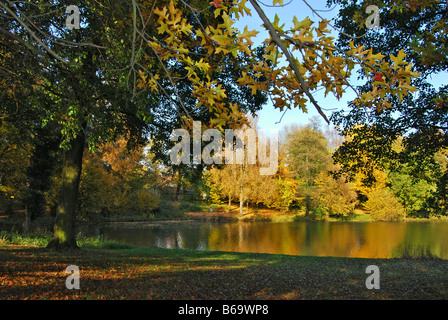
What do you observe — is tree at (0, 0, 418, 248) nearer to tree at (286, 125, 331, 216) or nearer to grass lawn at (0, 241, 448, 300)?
grass lawn at (0, 241, 448, 300)

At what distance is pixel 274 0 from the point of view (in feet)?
7.59

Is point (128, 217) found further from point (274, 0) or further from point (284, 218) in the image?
point (274, 0)

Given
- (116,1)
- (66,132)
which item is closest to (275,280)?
(66,132)

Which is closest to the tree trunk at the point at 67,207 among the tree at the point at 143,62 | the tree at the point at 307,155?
the tree at the point at 143,62

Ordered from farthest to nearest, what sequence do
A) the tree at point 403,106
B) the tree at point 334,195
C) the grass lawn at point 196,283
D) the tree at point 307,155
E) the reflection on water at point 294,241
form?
1. the tree at point 307,155
2. the tree at point 334,195
3. the reflection on water at point 294,241
4. the tree at point 403,106
5. the grass lawn at point 196,283

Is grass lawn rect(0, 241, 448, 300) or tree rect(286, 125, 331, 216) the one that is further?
tree rect(286, 125, 331, 216)

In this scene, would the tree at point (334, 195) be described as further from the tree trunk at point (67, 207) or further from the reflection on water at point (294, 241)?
the tree trunk at point (67, 207)

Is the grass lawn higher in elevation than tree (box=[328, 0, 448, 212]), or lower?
lower

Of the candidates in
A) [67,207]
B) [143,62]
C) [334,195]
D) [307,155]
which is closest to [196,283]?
[143,62]

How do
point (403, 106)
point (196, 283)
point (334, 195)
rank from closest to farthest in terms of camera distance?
point (196, 283), point (403, 106), point (334, 195)

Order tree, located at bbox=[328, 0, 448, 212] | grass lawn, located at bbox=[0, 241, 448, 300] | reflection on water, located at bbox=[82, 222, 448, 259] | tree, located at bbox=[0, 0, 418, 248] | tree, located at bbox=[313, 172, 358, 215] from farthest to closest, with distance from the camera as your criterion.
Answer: tree, located at bbox=[313, 172, 358, 215] → reflection on water, located at bbox=[82, 222, 448, 259] → tree, located at bbox=[328, 0, 448, 212] → grass lawn, located at bbox=[0, 241, 448, 300] → tree, located at bbox=[0, 0, 418, 248]

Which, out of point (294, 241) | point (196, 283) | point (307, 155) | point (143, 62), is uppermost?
point (307, 155)

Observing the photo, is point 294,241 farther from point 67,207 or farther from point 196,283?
point 196,283

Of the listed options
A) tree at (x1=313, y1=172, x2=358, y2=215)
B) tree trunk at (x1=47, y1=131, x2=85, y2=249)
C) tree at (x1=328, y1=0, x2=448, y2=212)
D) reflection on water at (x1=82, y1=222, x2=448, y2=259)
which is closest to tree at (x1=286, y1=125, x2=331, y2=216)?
tree at (x1=313, y1=172, x2=358, y2=215)
